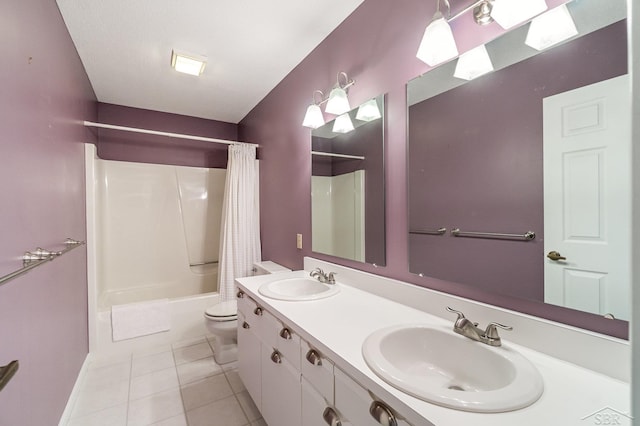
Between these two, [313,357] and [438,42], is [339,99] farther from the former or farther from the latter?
[313,357]

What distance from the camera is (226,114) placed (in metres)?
3.37

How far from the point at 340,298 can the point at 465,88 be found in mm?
1099

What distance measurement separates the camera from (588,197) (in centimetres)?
81

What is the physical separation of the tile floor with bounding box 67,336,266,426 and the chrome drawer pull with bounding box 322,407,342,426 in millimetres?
944

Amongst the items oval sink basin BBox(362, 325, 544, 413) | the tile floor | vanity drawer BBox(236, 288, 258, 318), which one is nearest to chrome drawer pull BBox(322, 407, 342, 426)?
oval sink basin BBox(362, 325, 544, 413)

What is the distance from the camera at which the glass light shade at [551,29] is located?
86 centimetres

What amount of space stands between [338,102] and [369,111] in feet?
0.78

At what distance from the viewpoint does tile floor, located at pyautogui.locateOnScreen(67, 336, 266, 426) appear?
1.64 m

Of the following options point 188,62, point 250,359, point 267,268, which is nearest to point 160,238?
point 267,268

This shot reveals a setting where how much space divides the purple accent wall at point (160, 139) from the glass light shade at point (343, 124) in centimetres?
227

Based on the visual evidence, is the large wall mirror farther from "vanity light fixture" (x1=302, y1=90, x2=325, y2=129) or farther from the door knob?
"vanity light fixture" (x1=302, y1=90, x2=325, y2=129)

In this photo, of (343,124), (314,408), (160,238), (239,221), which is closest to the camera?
(314,408)

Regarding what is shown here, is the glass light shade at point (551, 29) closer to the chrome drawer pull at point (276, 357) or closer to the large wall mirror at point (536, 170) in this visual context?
the large wall mirror at point (536, 170)

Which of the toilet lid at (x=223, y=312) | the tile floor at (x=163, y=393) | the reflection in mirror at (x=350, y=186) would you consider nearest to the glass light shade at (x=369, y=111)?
the reflection in mirror at (x=350, y=186)
